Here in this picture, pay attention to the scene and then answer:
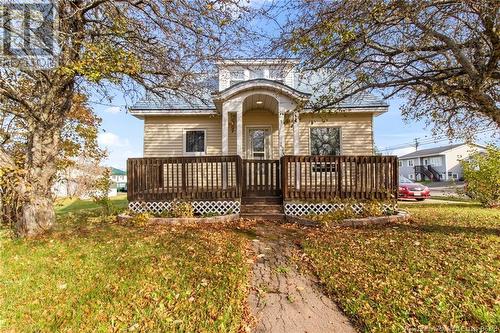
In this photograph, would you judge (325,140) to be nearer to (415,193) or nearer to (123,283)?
(415,193)

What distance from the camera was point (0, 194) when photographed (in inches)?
227

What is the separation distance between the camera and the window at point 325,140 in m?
11.5

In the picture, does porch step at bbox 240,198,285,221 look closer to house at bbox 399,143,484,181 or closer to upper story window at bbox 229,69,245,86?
upper story window at bbox 229,69,245,86

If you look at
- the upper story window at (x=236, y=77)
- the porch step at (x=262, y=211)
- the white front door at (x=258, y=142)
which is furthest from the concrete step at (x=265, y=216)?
the upper story window at (x=236, y=77)

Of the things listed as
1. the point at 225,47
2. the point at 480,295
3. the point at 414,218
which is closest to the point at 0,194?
the point at 225,47

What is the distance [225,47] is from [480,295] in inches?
265

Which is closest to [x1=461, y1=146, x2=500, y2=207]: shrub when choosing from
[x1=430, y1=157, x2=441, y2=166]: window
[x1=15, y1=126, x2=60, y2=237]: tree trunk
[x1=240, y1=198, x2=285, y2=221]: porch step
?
[x1=240, y1=198, x2=285, y2=221]: porch step

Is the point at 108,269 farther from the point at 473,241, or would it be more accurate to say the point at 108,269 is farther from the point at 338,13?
the point at 473,241

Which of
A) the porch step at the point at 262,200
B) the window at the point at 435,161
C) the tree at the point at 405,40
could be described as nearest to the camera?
the tree at the point at 405,40

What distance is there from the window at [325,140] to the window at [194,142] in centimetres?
472

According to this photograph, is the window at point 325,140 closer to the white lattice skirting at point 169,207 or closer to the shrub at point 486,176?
the white lattice skirting at point 169,207

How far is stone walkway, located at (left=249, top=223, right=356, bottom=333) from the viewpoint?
108 inches

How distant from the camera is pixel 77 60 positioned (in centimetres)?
541

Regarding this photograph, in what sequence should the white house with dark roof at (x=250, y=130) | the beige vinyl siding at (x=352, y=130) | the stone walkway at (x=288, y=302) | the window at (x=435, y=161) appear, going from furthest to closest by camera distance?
1. the window at (x=435, y=161)
2. the beige vinyl siding at (x=352, y=130)
3. the white house with dark roof at (x=250, y=130)
4. the stone walkway at (x=288, y=302)
